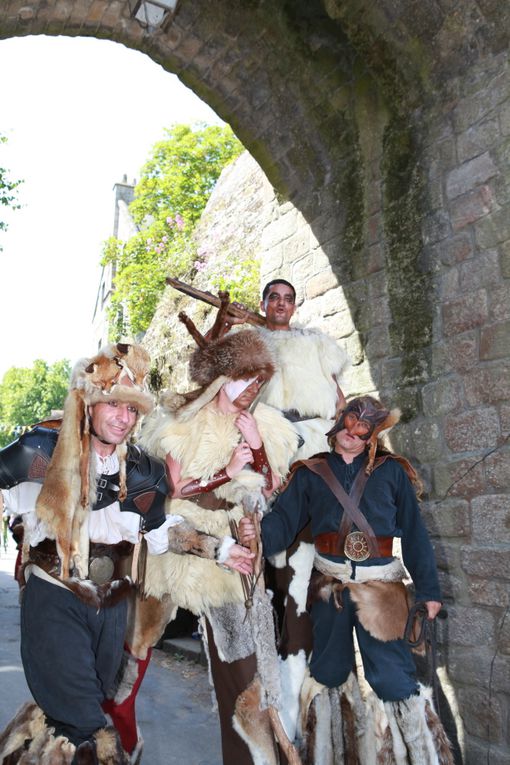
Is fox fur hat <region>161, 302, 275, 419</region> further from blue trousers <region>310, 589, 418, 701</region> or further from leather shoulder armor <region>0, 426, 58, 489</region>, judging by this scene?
blue trousers <region>310, 589, 418, 701</region>

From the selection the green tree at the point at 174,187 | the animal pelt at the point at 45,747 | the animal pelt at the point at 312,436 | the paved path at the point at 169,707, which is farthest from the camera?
the green tree at the point at 174,187

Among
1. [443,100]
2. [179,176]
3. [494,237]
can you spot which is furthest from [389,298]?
[179,176]

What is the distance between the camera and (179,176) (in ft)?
66.3

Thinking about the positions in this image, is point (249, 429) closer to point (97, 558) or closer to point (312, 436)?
point (312, 436)

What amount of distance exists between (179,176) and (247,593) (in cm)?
1848

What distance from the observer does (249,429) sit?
11.0ft

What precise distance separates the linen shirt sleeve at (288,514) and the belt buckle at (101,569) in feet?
2.53

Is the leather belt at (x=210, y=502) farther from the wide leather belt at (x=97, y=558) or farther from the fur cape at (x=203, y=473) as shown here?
the wide leather belt at (x=97, y=558)

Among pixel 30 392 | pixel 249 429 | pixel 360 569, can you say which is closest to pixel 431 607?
pixel 360 569

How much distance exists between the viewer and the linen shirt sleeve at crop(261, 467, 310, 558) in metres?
3.28

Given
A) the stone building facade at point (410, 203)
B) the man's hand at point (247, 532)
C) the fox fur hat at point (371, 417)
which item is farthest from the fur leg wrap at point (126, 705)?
the stone building facade at point (410, 203)

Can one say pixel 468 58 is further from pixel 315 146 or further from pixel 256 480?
pixel 256 480

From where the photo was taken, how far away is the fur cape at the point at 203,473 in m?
3.11

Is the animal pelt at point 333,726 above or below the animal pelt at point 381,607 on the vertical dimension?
below
